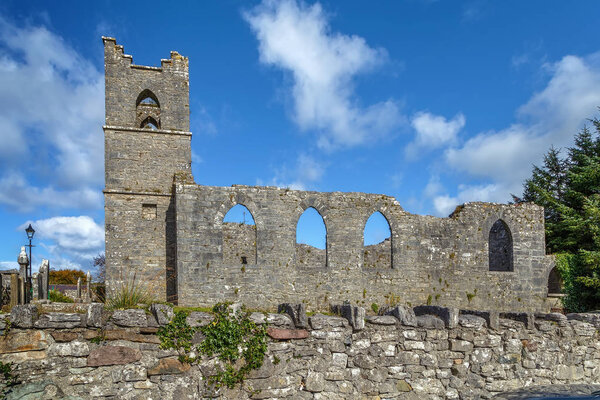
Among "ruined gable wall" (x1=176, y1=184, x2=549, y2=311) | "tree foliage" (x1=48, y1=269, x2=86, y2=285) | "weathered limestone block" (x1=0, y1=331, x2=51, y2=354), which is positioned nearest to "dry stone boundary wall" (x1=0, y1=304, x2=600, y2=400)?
"weathered limestone block" (x1=0, y1=331, x2=51, y2=354)

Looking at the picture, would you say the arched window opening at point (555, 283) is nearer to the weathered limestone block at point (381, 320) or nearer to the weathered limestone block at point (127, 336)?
the weathered limestone block at point (381, 320)

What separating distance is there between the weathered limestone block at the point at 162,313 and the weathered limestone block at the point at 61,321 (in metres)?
0.86

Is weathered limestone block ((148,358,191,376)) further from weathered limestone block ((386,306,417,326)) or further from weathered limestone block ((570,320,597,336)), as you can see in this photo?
weathered limestone block ((570,320,597,336))

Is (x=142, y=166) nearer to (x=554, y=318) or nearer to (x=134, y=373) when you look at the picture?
(x=134, y=373)

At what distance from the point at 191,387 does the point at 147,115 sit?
55.5 feet

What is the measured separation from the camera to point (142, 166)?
18.6m

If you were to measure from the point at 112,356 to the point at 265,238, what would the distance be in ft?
35.8

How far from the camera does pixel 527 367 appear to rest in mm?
7938

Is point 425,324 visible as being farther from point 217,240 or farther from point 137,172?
point 137,172

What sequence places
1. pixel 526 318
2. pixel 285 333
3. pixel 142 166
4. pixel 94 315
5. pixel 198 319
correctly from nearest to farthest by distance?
pixel 94 315
pixel 198 319
pixel 285 333
pixel 526 318
pixel 142 166

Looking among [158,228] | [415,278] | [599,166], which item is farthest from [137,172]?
[599,166]

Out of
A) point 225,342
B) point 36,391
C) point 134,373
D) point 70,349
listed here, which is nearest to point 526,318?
point 225,342

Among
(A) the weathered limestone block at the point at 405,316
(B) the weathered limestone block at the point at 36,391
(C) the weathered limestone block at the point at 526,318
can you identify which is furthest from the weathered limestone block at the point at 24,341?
(C) the weathered limestone block at the point at 526,318

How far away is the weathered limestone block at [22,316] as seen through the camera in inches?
221
